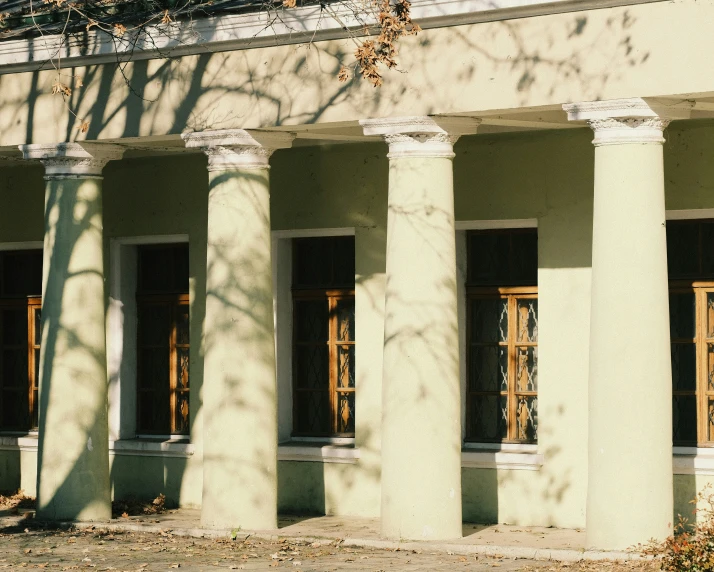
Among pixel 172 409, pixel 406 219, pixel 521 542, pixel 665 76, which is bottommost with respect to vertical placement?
pixel 521 542

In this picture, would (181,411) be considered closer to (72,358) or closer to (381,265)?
(72,358)

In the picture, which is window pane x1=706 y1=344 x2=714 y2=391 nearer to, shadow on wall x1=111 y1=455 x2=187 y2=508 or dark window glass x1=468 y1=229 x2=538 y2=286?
dark window glass x1=468 y1=229 x2=538 y2=286

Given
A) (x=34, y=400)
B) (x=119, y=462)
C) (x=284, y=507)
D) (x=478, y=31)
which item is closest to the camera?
(x=478, y=31)

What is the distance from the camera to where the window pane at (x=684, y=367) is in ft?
51.6

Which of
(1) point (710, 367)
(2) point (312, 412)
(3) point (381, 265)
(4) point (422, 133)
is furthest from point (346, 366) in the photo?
(1) point (710, 367)

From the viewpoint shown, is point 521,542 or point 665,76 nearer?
point 665,76

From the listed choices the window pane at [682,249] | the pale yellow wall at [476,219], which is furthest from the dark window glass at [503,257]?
the window pane at [682,249]

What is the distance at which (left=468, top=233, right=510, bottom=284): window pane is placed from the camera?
1683 centimetres

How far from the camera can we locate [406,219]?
1461 cm

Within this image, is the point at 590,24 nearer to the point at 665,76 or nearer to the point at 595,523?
the point at 665,76

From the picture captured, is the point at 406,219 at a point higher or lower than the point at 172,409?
higher

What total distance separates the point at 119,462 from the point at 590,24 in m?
8.44

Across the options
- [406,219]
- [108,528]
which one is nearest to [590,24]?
[406,219]

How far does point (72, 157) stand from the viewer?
16594 mm
